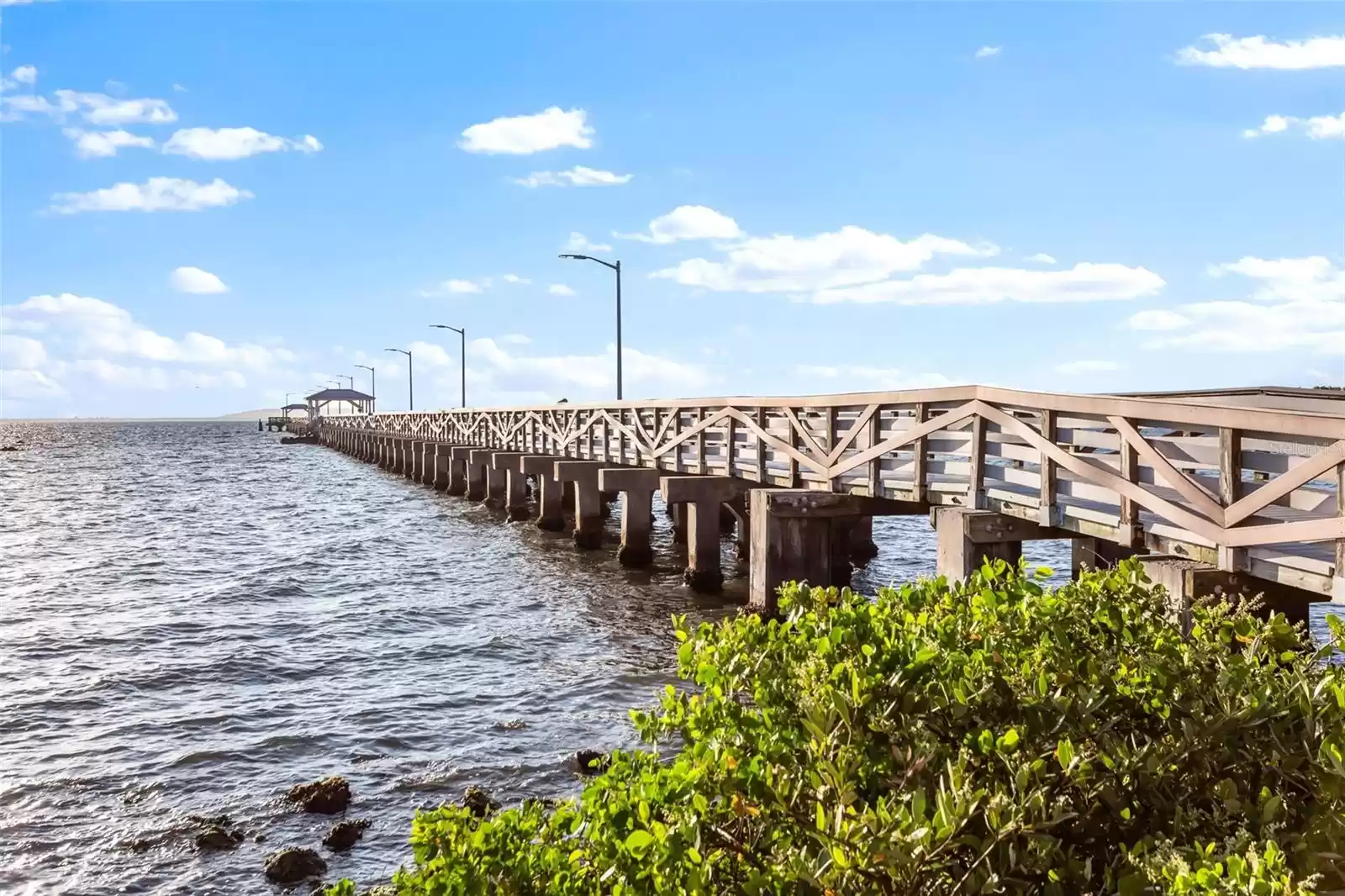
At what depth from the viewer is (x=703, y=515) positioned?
691 inches

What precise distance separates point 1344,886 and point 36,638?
1731 cm

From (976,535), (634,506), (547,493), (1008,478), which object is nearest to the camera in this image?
(976,535)

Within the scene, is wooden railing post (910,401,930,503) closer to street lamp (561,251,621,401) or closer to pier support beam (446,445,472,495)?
street lamp (561,251,621,401)

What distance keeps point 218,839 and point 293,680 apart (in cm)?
512

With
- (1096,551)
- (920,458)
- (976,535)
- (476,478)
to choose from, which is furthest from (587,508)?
(476,478)

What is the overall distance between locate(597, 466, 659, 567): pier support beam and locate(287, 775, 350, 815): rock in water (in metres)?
11.4

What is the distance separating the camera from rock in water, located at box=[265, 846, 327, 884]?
742cm

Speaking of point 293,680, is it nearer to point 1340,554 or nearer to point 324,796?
point 324,796

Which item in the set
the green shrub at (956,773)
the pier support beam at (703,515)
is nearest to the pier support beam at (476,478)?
the pier support beam at (703,515)

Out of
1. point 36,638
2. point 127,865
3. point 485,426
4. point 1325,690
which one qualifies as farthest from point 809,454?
point 485,426

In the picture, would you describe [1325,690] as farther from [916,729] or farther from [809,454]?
[809,454]

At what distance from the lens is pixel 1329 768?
323 centimetres

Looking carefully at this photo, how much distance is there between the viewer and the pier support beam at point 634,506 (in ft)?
65.7

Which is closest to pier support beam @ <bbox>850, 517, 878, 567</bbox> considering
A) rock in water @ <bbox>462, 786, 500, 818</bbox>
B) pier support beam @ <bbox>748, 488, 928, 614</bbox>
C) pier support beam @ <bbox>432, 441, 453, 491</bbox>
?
pier support beam @ <bbox>748, 488, 928, 614</bbox>
